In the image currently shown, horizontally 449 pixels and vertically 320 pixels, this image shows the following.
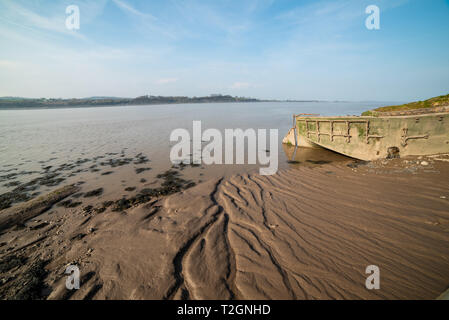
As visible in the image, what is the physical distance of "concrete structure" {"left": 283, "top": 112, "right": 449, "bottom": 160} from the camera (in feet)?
26.7

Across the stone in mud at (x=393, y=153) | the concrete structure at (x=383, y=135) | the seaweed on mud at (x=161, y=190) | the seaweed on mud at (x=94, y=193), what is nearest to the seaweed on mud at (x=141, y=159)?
the seaweed on mud at (x=161, y=190)

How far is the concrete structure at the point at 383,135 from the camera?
8152 millimetres

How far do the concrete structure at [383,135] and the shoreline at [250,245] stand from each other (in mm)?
1835

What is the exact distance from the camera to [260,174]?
9.41 m

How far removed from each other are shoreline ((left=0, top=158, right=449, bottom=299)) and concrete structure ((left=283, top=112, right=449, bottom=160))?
6.02 ft

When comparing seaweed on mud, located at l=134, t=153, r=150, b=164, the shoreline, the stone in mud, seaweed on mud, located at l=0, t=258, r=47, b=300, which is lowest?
seaweed on mud, located at l=0, t=258, r=47, b=300

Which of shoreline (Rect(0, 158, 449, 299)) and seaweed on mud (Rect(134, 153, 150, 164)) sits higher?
seaweed on mud (Rect(134, 153, 150, 164))

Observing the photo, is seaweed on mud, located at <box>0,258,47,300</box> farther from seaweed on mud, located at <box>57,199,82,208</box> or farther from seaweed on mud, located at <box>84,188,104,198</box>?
seaweed on mud, located at <box>84,188,104,198</box>

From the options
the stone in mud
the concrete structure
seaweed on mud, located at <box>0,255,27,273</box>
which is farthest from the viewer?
the stone in mud

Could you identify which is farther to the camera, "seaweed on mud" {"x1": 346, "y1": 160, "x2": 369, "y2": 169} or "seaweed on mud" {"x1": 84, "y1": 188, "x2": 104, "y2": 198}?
"seaweed on mud" {"x1": 346, "y1": 160, "x2": 369, "y2": 169}

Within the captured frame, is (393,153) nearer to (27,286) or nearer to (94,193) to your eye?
(27,286)

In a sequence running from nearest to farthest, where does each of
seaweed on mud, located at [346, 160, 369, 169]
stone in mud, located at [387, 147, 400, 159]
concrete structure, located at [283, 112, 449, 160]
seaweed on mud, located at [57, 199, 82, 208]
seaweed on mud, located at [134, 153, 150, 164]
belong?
seaweed on mud, located at [57, 199, 82, 208] < concrete structure, located at [283, 112, 449, 160] < stone in mud, located at [387, 147, 400, 159] < seaweed on mud, located at [346, 160, 369, 169] < seaweed on mud, located at [134, 153, 150, 164]

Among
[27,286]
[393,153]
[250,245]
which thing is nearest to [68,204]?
[27,286]

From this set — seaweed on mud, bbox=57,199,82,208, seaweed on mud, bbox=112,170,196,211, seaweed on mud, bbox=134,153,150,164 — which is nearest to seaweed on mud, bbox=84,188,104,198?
seaweed on mud, bbox=57,199,82,208
